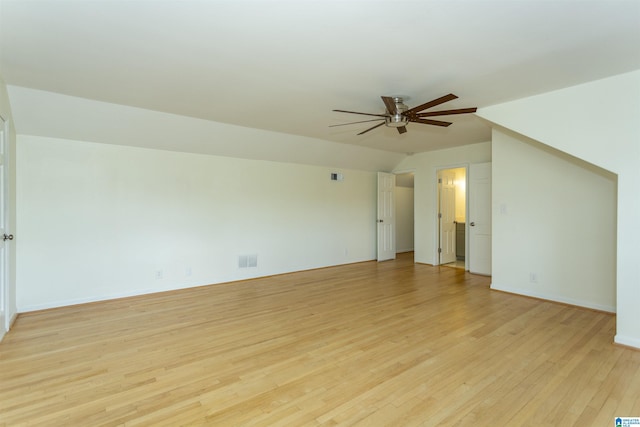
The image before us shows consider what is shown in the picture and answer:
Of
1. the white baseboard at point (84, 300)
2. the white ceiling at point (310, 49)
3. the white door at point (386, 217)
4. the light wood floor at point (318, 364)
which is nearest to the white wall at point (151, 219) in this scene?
the white baseboard at point (84, 300)

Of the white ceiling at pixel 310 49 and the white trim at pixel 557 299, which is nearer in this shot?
the white ceiling at pixel 310 49

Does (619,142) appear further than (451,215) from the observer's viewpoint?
No

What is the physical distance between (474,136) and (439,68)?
3.11 metres

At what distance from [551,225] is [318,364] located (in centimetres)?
374

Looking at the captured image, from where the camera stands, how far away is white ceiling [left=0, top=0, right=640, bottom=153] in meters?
2.00

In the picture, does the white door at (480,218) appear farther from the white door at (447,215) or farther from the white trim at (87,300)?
the white trim at (87,300)

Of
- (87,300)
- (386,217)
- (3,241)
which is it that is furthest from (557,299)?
(3,241)

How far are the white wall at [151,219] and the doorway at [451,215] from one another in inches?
96.1

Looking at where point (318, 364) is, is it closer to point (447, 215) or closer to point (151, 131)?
point (151, 131)

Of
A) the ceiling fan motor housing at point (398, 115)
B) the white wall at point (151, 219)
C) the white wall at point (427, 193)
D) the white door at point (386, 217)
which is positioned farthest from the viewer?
the white door at point (386, 217)

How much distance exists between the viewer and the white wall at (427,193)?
6570 mm

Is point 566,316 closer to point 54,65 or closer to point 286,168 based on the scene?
point 286,168

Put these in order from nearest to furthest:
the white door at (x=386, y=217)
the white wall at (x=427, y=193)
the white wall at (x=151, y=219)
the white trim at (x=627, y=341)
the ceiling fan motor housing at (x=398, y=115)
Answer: the white trim at (x=627, y=341) < the ceiling fan motor housing at (x=398, y=115) < the white wall at (x=151, y=219) < the white wall at (x=427, y=193) < the white door at (x=386, y=217)

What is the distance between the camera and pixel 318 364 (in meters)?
2.59
